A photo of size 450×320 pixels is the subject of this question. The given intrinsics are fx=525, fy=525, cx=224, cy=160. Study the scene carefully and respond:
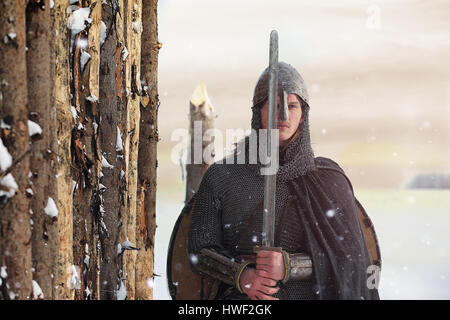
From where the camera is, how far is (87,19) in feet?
9.09

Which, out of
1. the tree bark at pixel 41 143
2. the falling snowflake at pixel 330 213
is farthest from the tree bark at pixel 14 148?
the falling snowflake at pixel 330 213

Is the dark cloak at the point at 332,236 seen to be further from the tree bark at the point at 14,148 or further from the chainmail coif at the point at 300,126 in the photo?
the tree bark at the point at 14,148

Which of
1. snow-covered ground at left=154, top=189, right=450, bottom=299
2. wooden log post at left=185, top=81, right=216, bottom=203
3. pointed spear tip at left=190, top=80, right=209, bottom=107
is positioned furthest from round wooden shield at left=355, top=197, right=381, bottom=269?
pointed spear tip at left=190, top=80, right=209, bottom=107

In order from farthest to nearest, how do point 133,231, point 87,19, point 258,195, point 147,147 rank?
1. point 147,147
2. point 133,231
3. point 258,195
4. point 87,19

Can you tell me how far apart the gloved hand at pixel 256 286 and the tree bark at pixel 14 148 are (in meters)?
1.12

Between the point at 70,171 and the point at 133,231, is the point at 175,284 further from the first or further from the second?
the point at 70,171

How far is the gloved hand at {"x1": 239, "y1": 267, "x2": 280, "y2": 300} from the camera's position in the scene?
2.71 m

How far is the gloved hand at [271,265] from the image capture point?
2.69 metres

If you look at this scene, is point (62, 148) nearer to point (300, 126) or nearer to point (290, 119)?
point (290, 119)

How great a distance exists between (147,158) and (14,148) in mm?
2072

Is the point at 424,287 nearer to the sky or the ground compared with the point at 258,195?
nearer to the ground

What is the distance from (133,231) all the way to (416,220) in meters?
4.60

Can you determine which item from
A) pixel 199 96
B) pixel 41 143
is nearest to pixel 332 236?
pixel 41 143
